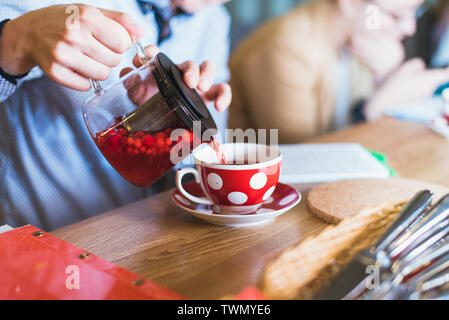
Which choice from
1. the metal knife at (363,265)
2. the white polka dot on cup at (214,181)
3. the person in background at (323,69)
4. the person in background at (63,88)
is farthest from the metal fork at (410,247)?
the person in background at (323,69)

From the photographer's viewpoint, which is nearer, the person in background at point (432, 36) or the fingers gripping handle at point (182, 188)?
the fingers gripping handle at point (182, 188)

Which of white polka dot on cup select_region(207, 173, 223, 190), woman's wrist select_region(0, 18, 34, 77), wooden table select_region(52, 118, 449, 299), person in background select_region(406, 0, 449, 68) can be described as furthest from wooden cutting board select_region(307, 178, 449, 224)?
person in background select_region(406, 0, 449, 68)

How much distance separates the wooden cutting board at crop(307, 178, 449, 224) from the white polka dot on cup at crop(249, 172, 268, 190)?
10 cm

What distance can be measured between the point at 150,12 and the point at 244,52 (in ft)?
2.29

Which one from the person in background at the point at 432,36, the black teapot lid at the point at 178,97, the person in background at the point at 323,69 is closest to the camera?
the black teapot lid at the point at 178,97

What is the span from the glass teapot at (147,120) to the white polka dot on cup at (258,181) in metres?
0.09

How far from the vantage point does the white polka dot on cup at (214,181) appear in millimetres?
584

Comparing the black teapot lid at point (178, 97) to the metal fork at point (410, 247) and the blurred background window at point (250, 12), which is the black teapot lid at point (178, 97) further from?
the blurred background window at point (250, 12)

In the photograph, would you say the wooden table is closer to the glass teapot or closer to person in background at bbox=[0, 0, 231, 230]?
Answer: the glass teapot

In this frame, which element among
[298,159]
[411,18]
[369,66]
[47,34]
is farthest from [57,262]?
[411,18]

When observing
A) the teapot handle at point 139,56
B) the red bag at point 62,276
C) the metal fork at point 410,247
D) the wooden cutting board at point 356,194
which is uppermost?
the teapot handle at point 139,56

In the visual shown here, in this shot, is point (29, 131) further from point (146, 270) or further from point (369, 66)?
point (369, 66)

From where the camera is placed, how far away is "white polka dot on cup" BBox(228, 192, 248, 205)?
59 cm

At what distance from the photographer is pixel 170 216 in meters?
0.65
